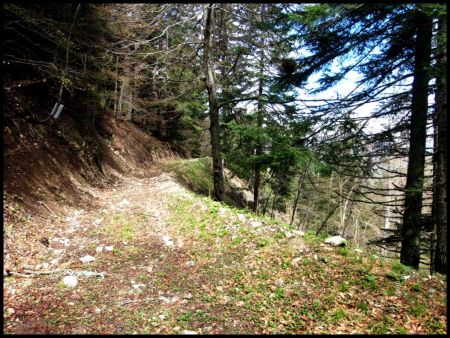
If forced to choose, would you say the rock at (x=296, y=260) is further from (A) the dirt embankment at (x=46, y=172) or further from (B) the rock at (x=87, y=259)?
(A) the dirt embankment at (x=46, y=172)

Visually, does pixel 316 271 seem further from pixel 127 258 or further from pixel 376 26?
pixel 376 26

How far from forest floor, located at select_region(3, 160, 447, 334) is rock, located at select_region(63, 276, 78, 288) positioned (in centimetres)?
6

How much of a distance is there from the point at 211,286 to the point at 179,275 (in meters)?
0.68

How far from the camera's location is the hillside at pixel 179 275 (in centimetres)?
377

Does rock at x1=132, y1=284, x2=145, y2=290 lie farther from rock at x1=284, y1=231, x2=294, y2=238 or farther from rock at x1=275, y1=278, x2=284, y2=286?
rock at x1=284, y1=231, x2=294, y2=238

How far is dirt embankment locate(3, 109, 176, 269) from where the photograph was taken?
5.38m

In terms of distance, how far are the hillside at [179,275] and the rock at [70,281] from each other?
46 millimetres

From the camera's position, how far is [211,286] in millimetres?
4711

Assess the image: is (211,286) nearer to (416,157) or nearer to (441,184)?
(441,184)

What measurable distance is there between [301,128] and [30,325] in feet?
21.2

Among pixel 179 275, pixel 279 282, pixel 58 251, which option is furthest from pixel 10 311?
pixel 279 282

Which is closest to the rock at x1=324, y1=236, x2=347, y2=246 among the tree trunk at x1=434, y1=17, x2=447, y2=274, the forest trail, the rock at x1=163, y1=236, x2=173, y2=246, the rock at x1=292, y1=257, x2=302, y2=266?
the rock at x1=292, y1=257, x2=302, y2=266

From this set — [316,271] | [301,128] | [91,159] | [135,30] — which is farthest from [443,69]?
[91,159]

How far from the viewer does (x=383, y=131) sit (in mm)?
7086
